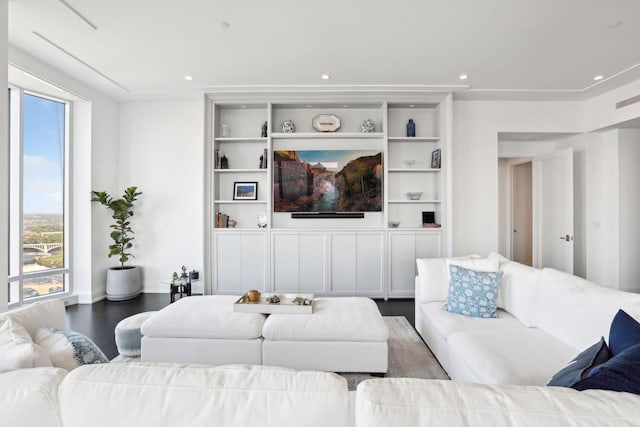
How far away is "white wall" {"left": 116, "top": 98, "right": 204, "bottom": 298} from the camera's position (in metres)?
4.52

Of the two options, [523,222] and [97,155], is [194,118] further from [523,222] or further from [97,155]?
[523,222]

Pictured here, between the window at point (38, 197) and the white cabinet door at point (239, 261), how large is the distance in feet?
6.59

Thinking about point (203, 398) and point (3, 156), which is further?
point (3, 156)

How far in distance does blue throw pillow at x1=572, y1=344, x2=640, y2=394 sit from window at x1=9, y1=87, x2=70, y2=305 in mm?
5088

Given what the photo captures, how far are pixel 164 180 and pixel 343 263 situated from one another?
2988 millimetres

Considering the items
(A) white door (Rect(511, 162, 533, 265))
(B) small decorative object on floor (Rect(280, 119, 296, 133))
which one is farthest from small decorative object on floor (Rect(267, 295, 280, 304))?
(A) white door (Rect(511, 162, 533, 265))

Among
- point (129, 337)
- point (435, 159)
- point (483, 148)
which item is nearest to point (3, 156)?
point (129, 337)

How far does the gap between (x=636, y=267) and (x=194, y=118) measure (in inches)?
269

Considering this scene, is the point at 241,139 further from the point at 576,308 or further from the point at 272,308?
the point at 576,308

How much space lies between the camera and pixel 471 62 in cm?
330

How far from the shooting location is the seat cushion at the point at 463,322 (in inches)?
85.0

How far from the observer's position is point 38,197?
375cm

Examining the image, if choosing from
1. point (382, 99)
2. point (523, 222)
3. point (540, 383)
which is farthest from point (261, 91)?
point (523, 222)

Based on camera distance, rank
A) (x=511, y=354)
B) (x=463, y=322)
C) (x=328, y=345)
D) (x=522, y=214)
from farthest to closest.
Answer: (x=522, y=214) < (x=463, y=322) < (x=328, y=345) < (x=511, y=354)
